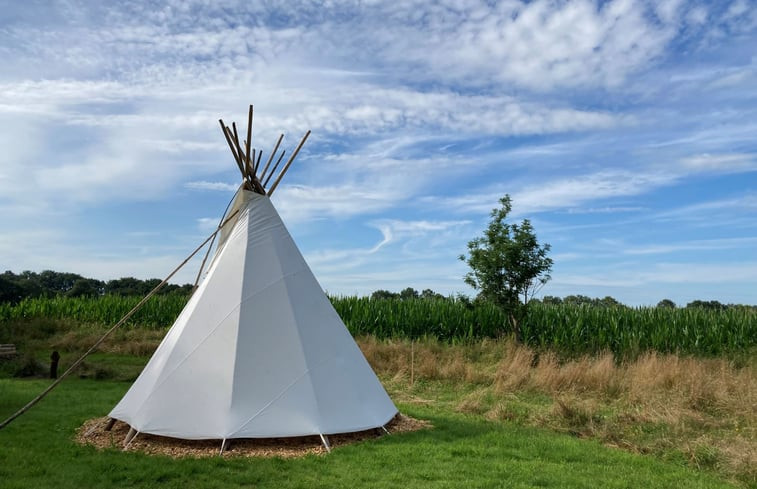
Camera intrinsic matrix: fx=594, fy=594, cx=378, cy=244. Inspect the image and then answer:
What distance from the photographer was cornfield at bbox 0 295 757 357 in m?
15.3

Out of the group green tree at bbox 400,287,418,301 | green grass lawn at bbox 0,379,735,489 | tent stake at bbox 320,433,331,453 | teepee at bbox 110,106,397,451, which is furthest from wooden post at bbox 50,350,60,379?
green tree at bbox 400,287,418,301

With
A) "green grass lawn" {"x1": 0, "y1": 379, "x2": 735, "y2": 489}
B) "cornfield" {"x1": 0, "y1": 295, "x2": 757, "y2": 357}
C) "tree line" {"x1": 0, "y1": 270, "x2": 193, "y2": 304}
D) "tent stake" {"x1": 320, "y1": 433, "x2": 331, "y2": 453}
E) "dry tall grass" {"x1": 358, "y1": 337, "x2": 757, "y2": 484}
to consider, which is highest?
"tree line" {"x1": 0, "y1": 270, "x2": 193, "y2": 304}

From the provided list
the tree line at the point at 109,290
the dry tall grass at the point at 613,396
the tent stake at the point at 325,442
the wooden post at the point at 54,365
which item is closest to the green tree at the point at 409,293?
the tree line at the point at 109,290

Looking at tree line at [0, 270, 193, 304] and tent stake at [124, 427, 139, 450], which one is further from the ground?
tree line at [0, 270, 193, 304]

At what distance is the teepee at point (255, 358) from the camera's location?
621 centimetres

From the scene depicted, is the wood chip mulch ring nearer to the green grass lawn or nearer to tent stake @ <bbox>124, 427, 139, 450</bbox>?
tent stake @ <bbox>124, 427, 139, 450</bbox>

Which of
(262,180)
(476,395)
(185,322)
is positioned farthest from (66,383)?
(476,395)

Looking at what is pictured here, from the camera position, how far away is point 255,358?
645cm

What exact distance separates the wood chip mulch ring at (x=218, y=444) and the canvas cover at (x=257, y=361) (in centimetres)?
15

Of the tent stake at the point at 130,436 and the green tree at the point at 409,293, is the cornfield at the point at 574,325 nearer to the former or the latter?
the green tree at the point at 409,293

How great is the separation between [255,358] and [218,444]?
94cm

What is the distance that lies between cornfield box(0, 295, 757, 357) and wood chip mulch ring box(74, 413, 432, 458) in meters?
9.80

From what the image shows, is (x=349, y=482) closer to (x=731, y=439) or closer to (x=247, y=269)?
(x=247, y=269)

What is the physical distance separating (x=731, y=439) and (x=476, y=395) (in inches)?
145
